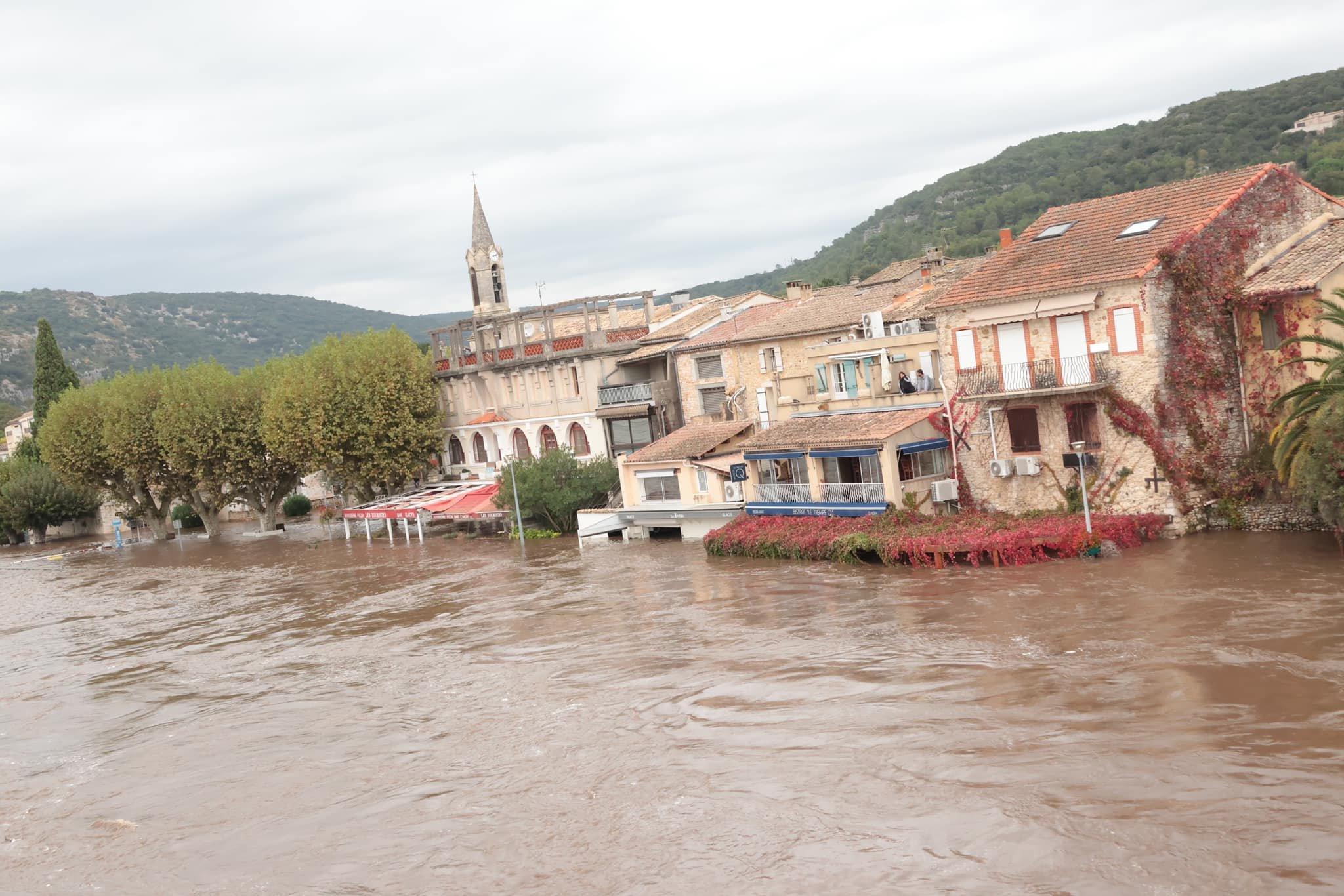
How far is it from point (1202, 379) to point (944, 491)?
7.30 m

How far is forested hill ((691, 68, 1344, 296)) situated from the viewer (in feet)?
249

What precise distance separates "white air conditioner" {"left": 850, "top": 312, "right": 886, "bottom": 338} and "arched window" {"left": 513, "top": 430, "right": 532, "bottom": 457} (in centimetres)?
2419

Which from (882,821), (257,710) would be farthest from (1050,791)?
(257,710)

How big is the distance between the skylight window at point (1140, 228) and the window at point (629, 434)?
74.3ft

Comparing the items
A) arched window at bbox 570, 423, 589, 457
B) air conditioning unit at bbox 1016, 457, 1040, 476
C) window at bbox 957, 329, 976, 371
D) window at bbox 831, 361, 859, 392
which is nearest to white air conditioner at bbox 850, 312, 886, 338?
window at bbox 831, 361, 859, 392

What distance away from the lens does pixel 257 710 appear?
23484 mm

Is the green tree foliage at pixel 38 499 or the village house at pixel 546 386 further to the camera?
the green tree foliage at pixel 38 499

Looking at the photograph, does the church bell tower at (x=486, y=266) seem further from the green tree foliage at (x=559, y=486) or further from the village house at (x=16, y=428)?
the village house at (x=16, y=428)

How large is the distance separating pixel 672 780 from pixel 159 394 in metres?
59.7

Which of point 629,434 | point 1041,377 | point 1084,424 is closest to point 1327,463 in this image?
point 1084,424

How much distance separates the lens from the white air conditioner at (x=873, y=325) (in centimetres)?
3731

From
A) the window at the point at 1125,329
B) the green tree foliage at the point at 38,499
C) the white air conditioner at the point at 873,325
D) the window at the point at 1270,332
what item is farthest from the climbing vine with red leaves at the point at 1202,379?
the green tree foliage at the point at 38,499

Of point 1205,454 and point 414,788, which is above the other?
point 1205,454

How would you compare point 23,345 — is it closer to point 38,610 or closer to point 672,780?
point 38,610
